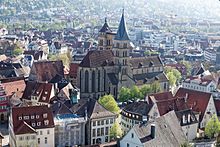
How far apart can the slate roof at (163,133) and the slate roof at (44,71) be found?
128 feet

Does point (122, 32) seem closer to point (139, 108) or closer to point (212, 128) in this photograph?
point (139, 108)

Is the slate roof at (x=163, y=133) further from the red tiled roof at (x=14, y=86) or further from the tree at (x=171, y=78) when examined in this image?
the tree at (x=171, y=78)

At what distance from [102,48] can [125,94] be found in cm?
2109

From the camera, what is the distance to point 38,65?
92438 mm

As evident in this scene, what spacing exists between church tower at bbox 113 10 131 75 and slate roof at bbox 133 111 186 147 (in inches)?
1481

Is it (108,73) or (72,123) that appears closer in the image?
(72,123)

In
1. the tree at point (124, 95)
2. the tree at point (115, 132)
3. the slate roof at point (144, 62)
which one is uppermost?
the slate roof at point (144, 62)

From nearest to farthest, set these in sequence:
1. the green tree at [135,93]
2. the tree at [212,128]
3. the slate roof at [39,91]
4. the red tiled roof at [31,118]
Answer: the red tiled roof at [31,118] → the tree at [212,128] → the slate roof at [39,91] → the green tree at [135,93]

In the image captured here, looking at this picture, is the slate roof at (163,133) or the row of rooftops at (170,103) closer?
the slate roof at (163,133)

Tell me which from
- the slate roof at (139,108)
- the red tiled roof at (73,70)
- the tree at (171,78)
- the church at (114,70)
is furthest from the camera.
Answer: the tree at (171,78)

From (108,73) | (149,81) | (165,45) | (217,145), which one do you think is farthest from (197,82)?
(165,45)

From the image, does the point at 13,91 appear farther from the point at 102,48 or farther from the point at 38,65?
the point at 102,48

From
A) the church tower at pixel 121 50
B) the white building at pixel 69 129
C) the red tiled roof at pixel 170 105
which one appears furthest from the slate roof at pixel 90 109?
the church tower at pixel 121 50

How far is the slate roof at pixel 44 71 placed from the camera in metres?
91.8
